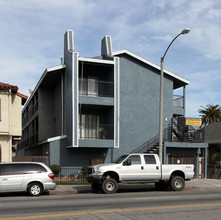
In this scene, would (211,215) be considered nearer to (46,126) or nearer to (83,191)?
(83,191)

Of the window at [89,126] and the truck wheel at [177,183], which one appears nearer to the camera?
the truck wheel at [177,183]

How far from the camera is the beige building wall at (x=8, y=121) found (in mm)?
21688

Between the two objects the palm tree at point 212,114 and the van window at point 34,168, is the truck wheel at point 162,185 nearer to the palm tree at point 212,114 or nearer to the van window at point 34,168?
the van window at point 34,168

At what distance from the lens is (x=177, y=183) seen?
1795 centimetres

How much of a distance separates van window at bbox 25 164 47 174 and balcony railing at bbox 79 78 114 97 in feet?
36.4

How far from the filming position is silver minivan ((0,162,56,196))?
1490 cm

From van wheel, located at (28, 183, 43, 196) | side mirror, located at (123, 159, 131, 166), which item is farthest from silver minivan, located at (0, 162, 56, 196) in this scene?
side mirror, located at (123, 159, 131, 166)

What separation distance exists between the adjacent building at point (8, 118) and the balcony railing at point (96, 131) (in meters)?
5.68

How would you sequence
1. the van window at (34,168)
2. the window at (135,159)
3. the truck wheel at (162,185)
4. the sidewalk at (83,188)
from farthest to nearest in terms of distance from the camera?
1. the truck wheel at (162,185)
2. the window at (135,159)
3. the sidewalk at (83,188)
4. the van window at (34,168)

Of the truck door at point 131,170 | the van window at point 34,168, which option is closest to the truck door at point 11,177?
the van window at point 34,168

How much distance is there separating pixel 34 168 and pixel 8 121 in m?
7.16

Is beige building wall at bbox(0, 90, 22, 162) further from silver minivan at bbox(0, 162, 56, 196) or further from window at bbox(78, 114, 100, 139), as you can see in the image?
silver minivan at bbox(0, 162, 56, 196)

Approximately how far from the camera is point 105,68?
88.7 feet

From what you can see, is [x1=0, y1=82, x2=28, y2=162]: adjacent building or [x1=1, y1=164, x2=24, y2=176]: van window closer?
[x1=1, y1=164, x2=24, y2=176]: van window
